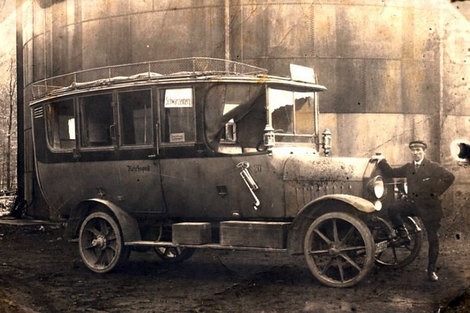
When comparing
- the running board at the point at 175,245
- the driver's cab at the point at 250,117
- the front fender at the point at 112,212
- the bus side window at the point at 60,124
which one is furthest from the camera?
the bus side window at the point at 60,124

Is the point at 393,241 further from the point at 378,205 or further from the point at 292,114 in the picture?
the point at 292,114

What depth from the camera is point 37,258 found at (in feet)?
34.2

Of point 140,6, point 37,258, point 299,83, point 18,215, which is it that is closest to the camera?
point 299,83

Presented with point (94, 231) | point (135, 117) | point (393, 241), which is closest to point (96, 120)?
point (135, 117)

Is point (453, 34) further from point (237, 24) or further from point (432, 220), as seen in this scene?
point (432, 220)

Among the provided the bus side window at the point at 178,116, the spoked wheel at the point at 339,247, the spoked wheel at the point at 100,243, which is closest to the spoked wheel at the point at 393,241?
the spoked wheel at the point at 339,247

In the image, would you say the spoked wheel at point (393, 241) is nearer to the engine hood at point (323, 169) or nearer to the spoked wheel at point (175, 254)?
the engine hood at point (323, 169)

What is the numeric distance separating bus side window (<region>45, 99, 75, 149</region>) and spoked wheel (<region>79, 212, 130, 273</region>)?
1243mm

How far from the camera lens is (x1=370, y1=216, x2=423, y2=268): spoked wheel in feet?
24.4

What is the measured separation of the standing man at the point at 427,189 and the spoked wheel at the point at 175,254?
3.48 m

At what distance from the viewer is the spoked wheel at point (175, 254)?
941cm

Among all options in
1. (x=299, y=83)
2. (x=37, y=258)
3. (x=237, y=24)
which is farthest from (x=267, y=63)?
(x=37, y=258)

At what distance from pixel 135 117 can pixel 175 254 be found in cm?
245

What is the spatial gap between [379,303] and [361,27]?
7.48 meters
